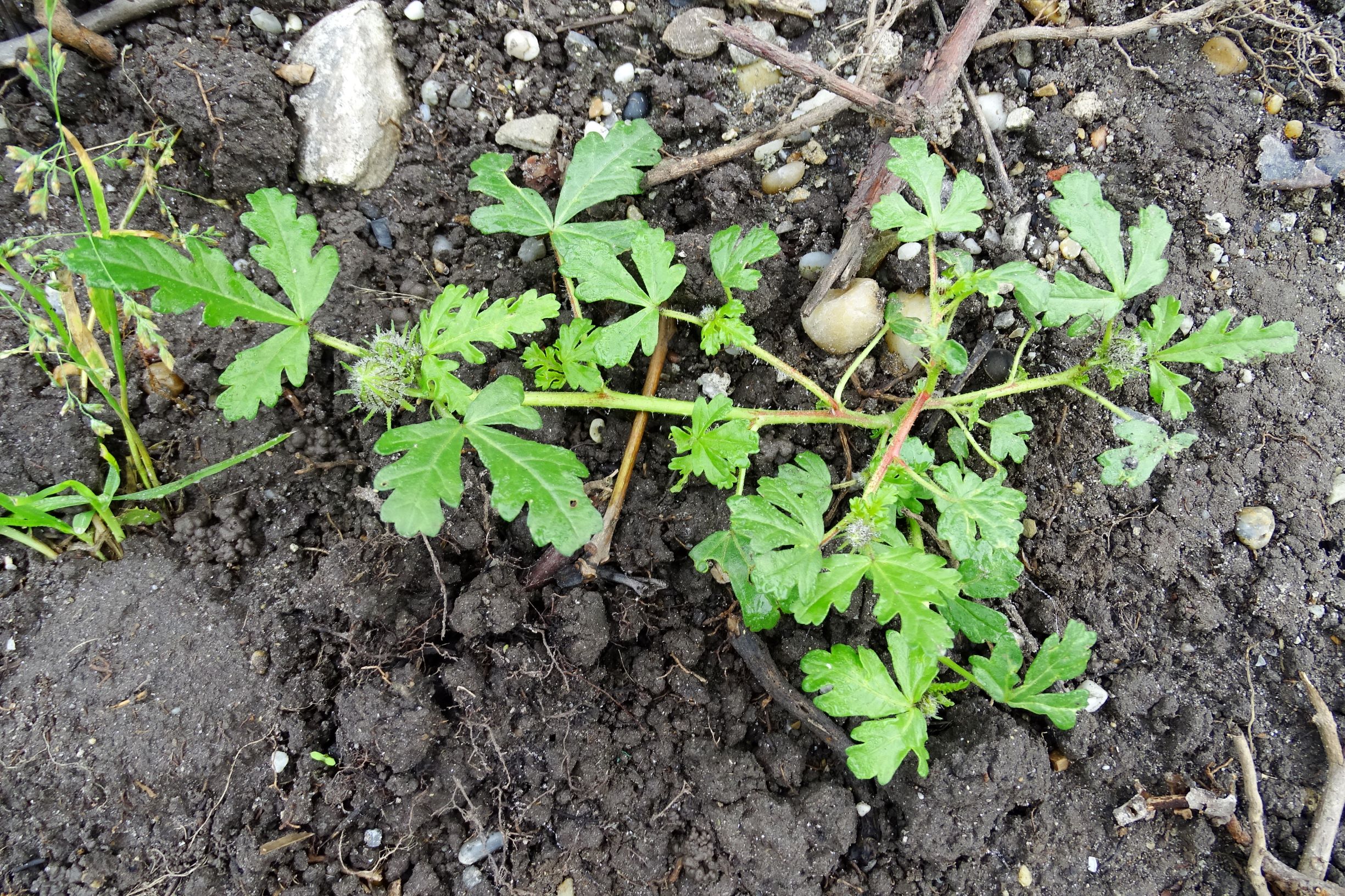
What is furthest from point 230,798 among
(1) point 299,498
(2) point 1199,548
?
(2) point 1199,548

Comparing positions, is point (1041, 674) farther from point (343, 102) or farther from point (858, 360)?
point (343, 102)

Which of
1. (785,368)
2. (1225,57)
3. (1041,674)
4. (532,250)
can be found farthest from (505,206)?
(1225,57)

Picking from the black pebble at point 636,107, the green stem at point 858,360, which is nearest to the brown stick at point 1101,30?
the green stem at point 858,360

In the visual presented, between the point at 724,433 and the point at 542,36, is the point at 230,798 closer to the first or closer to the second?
the point at 724,433

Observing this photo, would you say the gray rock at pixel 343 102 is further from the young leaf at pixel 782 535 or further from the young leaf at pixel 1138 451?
the young leaf at pixel 1138 451

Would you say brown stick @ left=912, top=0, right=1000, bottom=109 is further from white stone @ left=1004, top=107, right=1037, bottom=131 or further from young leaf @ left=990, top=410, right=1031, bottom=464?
young leaf @ left=990, top=410, right=1031, bottom=464
